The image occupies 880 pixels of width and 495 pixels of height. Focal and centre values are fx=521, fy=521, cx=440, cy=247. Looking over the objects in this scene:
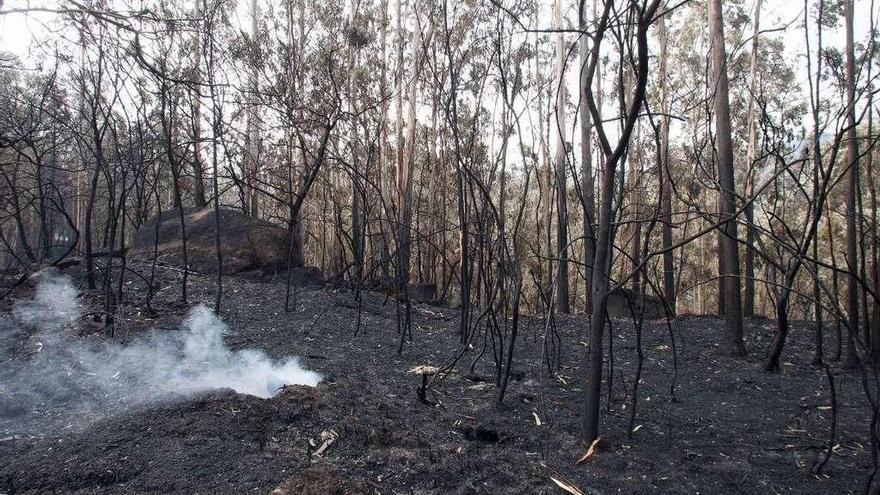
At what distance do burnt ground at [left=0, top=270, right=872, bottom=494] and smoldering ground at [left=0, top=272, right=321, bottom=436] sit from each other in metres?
0.13

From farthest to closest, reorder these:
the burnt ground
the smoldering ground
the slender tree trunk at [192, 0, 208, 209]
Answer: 1. the slender tree trunk at [192, 0, 208, 209]
2. the smoldering ground
3. the burnt ground

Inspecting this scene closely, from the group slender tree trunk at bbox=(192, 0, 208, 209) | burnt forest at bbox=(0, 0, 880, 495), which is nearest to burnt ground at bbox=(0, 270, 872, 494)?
burnt forest at bbox=(0, 0, 880, 495)

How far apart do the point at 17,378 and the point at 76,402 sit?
68 cm

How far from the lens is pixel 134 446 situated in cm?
253

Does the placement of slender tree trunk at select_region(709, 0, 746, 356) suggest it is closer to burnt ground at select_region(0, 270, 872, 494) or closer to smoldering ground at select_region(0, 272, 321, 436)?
burnt ground at select_region(0, 270, 872, 494)

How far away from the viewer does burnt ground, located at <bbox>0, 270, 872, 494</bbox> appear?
2.37 meters

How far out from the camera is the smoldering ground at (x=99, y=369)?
312cm

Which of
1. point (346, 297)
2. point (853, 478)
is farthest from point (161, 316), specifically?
point (853, 478)

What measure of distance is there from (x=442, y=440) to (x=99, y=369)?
8.61 feet

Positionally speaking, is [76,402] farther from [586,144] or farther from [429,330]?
[586,144]

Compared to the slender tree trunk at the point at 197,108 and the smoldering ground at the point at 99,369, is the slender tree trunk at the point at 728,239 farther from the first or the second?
the slender tree trunk at the point at 197,108

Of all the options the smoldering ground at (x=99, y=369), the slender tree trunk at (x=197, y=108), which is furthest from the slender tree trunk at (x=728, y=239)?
the slender tree trunk at (x=197, y=108)

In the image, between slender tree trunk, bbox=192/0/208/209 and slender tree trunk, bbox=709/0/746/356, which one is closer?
slender tree trunk, bbox=192/0/208/209

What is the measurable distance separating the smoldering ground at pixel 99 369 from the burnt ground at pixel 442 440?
0.44 feet
